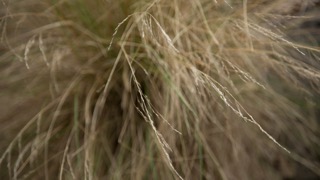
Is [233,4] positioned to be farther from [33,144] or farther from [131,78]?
[33,144]

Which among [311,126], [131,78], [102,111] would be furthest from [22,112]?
[311,126]

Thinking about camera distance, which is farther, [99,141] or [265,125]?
[265,125]

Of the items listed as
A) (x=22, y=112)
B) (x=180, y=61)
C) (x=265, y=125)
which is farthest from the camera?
(x=265, y=125)

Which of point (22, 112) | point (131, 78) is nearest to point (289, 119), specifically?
point (131, 78)

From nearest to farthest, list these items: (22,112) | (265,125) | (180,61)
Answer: (180,61), (22,112), (265,125)

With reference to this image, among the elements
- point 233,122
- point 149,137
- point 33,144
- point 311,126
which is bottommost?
point 311,126

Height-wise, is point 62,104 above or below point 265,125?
above

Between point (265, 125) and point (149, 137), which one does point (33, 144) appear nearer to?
point (149, 137)
